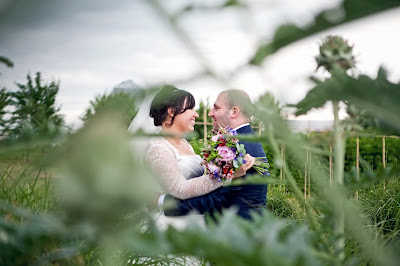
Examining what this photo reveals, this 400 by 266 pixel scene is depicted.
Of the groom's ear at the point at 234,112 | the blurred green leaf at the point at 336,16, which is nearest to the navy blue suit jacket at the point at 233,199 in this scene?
the groom's ear at the point at 234,112

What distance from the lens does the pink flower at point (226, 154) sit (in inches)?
89.7

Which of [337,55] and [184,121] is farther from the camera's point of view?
[184,121]

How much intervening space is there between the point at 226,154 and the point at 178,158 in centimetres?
60

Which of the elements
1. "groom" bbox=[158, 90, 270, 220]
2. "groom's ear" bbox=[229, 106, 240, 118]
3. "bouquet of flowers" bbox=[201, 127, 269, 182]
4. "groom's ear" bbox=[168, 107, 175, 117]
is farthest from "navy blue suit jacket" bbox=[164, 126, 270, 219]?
"groom's ear" bbox=[168, 107, 175, 117]

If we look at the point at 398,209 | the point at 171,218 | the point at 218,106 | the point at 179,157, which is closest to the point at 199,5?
the point at 171,218

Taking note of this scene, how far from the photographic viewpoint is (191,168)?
2.83 metres

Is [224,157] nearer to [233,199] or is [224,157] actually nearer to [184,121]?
[233,199]

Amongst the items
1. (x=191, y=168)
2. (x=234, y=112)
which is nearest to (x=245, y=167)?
(x=191, y=168)

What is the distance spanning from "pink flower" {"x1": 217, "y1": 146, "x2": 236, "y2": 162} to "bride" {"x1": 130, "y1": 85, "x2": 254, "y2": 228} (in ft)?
0.35

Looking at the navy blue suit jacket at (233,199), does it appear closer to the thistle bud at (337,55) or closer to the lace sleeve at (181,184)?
the lace sleeve at (181,184)

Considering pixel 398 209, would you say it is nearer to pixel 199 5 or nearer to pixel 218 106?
pixel 218 106

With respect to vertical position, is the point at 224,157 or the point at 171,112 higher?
the point at 171,112

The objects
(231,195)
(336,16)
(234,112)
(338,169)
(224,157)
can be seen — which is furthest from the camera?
(234,112)

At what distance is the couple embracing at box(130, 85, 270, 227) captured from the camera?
2422 millimetres
